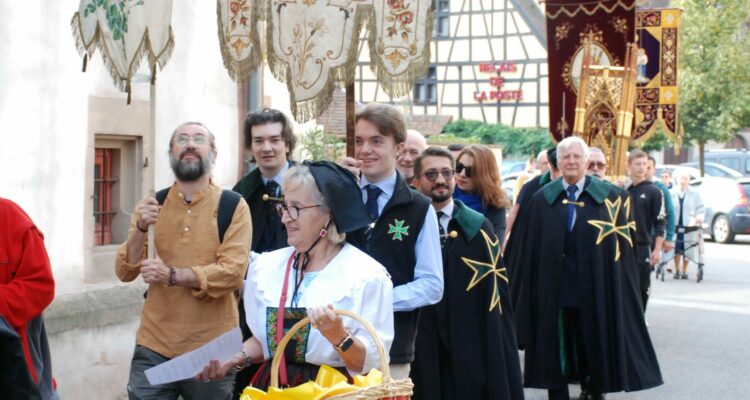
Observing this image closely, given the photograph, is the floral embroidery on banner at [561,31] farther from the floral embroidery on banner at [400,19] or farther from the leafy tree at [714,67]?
the leafy tree at [714,67]

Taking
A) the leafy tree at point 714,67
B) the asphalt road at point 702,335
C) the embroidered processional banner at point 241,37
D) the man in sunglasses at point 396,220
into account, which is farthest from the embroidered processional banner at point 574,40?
the leafy tree at point 714,67

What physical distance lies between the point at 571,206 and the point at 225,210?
4.07 metres

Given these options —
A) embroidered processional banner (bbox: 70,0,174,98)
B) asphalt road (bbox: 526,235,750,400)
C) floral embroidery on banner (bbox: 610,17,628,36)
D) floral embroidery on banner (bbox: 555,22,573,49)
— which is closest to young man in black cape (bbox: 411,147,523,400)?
embroidered processional banner (bbox: 70,0,174,98)

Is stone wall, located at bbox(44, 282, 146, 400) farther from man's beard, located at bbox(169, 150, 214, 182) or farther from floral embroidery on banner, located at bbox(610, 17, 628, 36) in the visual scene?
floral embroidery on banner, located at bbox(610, 17, 628, 36)

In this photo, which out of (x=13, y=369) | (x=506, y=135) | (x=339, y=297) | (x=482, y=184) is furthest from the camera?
(x=506, y=135)

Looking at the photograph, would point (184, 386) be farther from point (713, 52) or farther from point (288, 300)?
point (713, 52)

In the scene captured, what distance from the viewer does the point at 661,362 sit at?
462 inches

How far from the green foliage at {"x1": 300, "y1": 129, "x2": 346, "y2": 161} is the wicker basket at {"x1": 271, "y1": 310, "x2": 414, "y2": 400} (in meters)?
9.37

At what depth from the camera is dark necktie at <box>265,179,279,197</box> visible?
21.3ft

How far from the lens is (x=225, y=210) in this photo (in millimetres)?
5875

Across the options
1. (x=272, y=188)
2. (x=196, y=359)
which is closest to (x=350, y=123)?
(x=272, y=188)

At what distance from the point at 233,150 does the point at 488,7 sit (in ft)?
134

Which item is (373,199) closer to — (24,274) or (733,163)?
(24,274)

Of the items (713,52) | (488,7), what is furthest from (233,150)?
(488,7)
